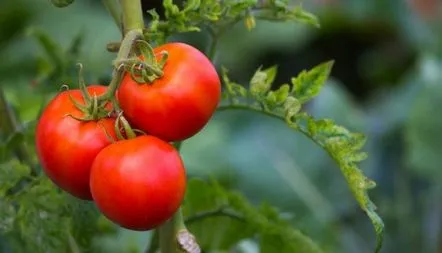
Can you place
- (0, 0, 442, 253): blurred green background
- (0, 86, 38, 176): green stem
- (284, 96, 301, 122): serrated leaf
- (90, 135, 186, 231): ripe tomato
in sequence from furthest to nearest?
(0, 0, 442, 253): blurred green background < (0, 86, 38, 176): green stem < (284, 96, 301, 122): serrated leaf < (90, 135, 186, 231): ripe tomato

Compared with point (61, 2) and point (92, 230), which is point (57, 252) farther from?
point (61, 2)

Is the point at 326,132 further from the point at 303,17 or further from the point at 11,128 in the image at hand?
the point at 11,128

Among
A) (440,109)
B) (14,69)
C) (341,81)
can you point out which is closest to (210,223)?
(440,109)

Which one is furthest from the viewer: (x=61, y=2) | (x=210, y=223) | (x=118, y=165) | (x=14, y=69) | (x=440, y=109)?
(x=14, y=69)

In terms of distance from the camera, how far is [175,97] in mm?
670

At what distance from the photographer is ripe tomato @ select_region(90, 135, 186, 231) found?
0.66m

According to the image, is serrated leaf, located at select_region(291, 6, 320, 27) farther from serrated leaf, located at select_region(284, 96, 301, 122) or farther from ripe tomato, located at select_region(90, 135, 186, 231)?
ripe tomato, located at select_region(90, 135, 186, 231)

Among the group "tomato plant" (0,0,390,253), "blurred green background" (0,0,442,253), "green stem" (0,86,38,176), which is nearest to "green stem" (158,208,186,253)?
Answer: "tomato plant" (0,0,390,253)

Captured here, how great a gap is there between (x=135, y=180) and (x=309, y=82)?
0.65 feet

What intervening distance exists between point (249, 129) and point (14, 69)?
21.5 inches

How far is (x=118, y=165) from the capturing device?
66 centimetres

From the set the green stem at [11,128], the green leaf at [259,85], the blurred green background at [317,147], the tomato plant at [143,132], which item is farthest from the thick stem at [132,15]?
the blurred green background at [317,147]

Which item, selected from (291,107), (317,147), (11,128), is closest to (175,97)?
(291,107)

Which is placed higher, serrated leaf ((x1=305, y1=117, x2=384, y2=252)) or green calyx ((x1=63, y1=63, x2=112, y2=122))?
green calyx ((x1=63, y1=63, x2=112, y2=122))
